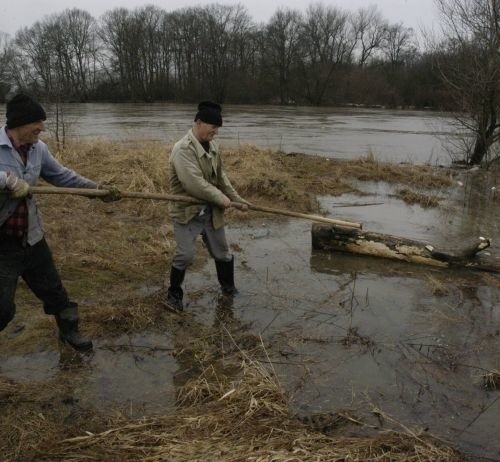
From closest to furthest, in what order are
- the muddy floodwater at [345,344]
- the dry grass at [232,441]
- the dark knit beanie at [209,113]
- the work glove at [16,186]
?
the dry grass at [232,441], the work glove at [16,186], the muddy floodwater at [345,344], the dark knit beanie at [209,113]

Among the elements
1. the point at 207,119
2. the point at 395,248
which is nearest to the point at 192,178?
the point at 207,119

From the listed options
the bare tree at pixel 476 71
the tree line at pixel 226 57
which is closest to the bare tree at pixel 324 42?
the tree line at pixel 226 57

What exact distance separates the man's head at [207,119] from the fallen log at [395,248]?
2.51 m

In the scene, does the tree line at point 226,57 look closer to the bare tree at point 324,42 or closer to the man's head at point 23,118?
the bare tree at point 324,42

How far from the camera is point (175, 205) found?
4.63 metres

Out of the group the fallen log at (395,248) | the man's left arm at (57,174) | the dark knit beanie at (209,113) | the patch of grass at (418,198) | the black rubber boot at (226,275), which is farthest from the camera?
the patch of grass at (418,198)

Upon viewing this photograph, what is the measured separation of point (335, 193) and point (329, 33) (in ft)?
222

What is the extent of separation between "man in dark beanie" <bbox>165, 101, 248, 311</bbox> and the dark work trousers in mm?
1187

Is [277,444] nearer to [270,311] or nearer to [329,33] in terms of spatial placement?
[270,311]

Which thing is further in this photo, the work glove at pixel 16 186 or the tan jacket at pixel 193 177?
the tan jacket at pixel 193 177

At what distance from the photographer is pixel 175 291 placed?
477cm

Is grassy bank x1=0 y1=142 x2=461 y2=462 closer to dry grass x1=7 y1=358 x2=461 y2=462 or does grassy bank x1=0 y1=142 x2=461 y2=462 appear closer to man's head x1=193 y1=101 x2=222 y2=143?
dry grass x1=7 y1=358 x2=461 y2=462

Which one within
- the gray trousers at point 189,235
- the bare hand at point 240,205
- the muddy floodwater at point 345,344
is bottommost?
the muddy floodwater at point 345,344

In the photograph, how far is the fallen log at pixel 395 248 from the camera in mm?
5891
